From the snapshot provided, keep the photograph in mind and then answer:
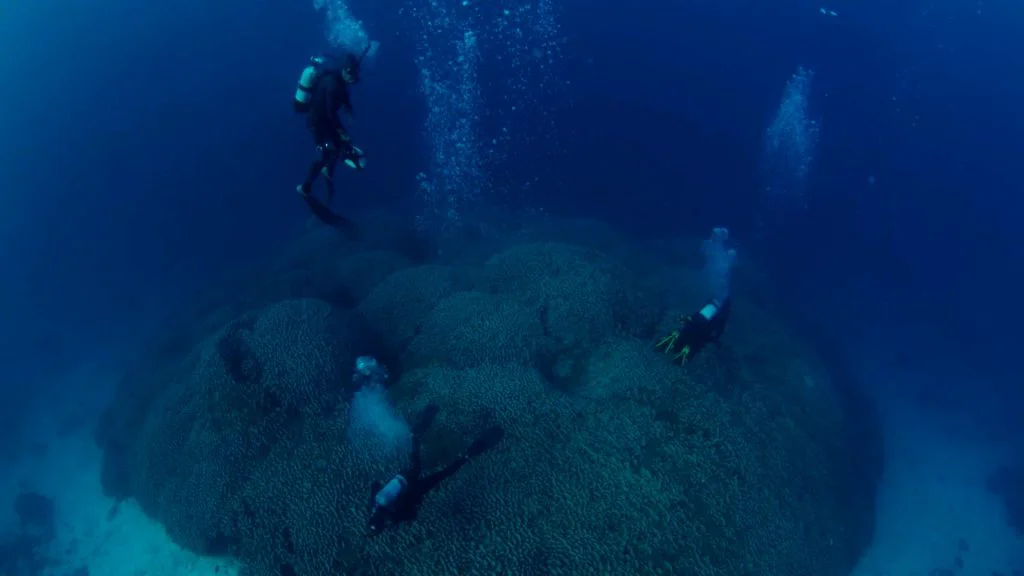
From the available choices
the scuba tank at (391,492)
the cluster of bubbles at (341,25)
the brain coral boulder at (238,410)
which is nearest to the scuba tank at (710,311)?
the scuba tank at (391,492)

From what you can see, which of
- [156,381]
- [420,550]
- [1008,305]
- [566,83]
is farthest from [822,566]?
[1008,305]

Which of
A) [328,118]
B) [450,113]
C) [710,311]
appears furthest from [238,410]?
[450,113]

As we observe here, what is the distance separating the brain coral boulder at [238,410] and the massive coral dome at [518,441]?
0.10 feet

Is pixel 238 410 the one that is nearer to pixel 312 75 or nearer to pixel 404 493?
pixel 404 493

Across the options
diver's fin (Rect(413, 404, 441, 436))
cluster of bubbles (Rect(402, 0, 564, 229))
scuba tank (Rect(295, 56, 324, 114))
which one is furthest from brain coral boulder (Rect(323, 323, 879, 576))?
cluster of bubbles (Rect(402, 0, 564, 229))

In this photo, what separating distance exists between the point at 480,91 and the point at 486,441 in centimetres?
1751

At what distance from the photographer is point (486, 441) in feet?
22.0

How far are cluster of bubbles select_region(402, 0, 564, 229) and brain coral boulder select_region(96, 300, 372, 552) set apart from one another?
1093cm

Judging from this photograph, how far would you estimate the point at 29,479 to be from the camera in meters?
16.2

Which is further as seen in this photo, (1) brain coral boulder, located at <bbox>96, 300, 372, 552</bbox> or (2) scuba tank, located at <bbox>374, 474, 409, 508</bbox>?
(1) brain coral boulder, located at <bbox>96, 300, 372, 552</bbox>

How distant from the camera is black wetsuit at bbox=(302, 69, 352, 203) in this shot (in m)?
7.37

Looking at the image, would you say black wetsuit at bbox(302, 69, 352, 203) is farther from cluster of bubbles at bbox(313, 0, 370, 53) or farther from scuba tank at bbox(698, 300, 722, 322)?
cluster of bubbles at bbox(313, 0, 370, 53)

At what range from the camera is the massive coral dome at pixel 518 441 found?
20.3 ft

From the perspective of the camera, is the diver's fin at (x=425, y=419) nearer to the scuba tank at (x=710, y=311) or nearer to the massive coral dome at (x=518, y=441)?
the massive coral dome at (x=518, y=441)
